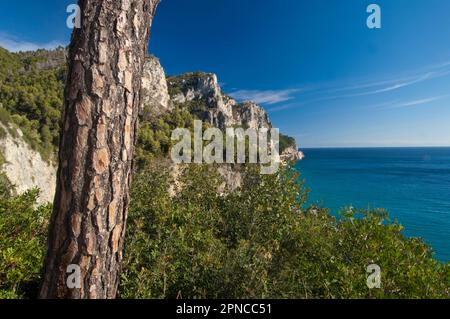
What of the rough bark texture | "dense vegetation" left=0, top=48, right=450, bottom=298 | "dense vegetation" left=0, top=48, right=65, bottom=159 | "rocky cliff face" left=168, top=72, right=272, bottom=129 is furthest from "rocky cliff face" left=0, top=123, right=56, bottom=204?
"rocky cliff face" left=168, top=72, right=272, bottom=129

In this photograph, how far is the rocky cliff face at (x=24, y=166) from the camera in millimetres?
26234

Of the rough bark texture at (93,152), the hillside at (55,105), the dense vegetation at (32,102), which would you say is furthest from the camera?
the dense vegetation at (32,102)

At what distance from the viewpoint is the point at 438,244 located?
2919 cm

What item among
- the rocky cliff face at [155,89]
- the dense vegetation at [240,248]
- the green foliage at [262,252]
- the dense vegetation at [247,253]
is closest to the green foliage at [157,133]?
the rocky cliff face at [155,89]

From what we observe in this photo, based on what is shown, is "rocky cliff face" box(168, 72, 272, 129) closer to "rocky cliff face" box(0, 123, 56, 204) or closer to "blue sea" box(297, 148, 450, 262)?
"blue sea" box(297, 148, 450, 262)

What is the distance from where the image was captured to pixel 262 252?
421cm

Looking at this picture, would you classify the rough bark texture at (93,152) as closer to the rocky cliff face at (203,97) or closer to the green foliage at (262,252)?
the green foliage at (262,252)

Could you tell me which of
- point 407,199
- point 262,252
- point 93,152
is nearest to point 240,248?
point 262,252

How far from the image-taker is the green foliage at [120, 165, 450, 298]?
2885mm

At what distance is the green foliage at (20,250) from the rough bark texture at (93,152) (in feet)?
4.33

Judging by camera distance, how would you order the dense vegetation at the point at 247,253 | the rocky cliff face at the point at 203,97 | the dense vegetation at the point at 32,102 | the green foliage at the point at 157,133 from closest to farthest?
Answer: the dense vegetation at the point at 247,253 → the dense vegetation at the point at 32,102 → the green foliage at the point at 157,133 → the rocky cliff face at the point at 203,97

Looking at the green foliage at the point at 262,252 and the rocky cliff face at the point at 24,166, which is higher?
the rocky cliff face at the point at 24,166
